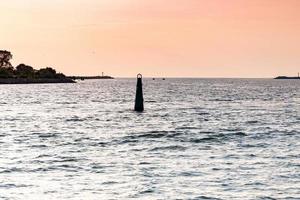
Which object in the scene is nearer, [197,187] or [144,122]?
[197,187]

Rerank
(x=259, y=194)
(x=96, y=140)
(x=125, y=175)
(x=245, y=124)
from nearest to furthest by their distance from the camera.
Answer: (x=259, y=194) < (x=125, y=175) < (x=96, y=140) < (x=245, y=124)

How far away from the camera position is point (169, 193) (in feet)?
70.9

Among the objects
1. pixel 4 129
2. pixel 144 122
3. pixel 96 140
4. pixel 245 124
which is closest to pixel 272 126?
pixel 245 124

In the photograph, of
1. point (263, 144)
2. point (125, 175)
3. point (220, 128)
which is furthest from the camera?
point (220, 128)

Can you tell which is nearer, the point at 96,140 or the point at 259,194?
the point at 259,194

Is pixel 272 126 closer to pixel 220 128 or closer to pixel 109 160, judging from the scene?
pixel 220 128

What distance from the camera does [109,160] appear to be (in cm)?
2975

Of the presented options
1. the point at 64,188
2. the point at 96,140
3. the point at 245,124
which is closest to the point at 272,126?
the point at 245,124

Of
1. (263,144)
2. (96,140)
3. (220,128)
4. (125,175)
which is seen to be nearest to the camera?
(125,175)

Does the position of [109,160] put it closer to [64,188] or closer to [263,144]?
[64,188]

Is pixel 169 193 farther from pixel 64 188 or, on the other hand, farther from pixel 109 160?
pixel 109 160

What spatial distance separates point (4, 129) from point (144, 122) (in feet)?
42.1

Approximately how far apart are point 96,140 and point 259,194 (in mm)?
20160

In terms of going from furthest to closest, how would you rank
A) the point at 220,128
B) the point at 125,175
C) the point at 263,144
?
the point at 220,128, the point at 263,144, the point at 125,175
